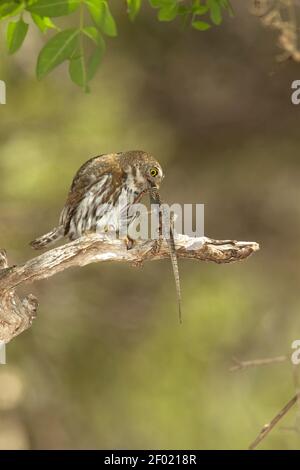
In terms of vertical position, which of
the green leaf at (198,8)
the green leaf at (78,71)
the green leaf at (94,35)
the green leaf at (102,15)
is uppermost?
the green leaf at (198,8)

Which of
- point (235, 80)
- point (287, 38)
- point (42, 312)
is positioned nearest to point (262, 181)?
point (235, 80)

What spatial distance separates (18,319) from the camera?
301 centimetres

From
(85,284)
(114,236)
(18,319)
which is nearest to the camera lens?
(18,319)

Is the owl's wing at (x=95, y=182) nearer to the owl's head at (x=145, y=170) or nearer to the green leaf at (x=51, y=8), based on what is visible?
the owl's head at (x=145, y=170)

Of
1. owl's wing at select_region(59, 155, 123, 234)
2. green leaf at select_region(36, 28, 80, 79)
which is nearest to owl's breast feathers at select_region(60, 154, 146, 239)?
owl's wing at select_region(59, 155, 123, 234)

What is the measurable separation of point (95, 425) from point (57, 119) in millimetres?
2119

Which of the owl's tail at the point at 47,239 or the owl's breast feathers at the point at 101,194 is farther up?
the owl's breast feathers at the point at 101,194

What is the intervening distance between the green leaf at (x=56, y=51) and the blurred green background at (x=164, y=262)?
2194 mm

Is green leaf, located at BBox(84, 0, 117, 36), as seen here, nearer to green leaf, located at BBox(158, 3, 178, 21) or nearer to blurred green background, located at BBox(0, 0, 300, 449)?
green leaf, located at BBox(158, 3, 178, 21)

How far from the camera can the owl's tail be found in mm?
3402

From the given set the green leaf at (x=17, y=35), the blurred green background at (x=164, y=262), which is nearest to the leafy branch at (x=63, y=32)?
the green leaf at (x=17, y=35)

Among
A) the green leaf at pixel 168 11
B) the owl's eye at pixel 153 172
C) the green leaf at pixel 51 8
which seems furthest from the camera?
the owl's eye at pixel 153 172

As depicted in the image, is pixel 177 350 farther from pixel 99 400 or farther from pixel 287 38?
pixel 287 38

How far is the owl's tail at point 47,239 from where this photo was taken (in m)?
3.40
